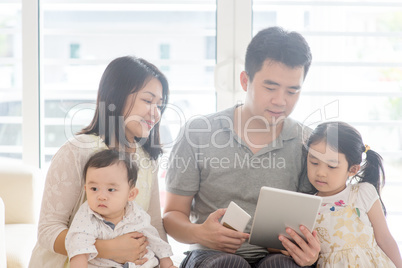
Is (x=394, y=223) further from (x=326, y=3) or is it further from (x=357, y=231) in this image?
(x=326, y=3)

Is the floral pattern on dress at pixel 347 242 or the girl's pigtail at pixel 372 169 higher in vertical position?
the girl's pigtail at pixel 372 169

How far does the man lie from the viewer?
66.2 inches

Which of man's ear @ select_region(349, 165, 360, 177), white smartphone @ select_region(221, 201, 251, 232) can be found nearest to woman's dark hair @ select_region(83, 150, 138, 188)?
white smartphone @ select_region(221, 201, 251, 232)

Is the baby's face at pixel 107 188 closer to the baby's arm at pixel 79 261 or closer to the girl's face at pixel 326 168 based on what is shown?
the baby's arm at pixel 79 261

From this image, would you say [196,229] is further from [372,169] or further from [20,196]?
[20,196]

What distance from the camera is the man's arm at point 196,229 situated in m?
1.52

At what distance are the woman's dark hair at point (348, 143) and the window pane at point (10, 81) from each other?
1.55m

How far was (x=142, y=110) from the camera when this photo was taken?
1.66 metres

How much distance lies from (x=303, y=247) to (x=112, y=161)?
677 mm

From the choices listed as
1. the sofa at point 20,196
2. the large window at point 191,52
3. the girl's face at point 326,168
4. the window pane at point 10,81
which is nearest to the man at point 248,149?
the girl's face at point 326,168

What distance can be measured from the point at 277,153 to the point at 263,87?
10.7 inches

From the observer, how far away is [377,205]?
169 centimetres

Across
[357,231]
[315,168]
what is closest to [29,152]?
[315,168]

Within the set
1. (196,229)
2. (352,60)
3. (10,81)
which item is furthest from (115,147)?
(352,60)
